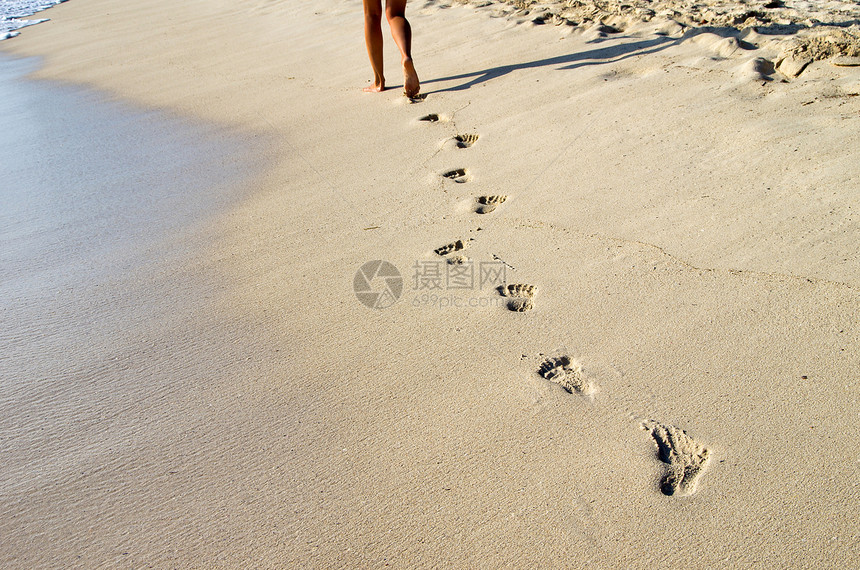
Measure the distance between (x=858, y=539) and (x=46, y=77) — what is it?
228 inches

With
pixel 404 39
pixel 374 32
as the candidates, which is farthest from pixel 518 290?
pixel 374 32

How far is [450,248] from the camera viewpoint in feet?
7.68

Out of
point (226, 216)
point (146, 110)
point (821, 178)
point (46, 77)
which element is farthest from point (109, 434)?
point (46, 77)

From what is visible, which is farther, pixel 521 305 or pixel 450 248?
pixel 450 248

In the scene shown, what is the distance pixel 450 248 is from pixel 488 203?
36cm

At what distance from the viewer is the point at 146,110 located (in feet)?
13.5

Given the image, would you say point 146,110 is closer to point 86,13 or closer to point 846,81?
point 846,81

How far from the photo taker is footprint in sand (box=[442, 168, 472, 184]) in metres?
2.81

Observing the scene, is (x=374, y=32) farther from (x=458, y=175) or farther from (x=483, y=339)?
(x=483, y=339)

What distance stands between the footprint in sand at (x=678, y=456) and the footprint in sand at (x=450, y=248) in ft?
3.25

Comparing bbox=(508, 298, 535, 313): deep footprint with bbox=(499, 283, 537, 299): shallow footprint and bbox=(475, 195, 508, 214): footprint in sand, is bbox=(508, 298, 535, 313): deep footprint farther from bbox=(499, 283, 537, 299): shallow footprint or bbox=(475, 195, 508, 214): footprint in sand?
bbox=(475, 195, 508, 214): footprint in sand

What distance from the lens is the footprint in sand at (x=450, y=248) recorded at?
7.62ft

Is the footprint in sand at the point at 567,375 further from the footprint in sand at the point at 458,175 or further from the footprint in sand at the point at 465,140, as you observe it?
the footprint in sand at the point at 465,140

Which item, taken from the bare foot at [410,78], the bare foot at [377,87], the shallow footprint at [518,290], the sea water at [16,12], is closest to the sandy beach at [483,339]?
the shallow footprint at [518,290]
